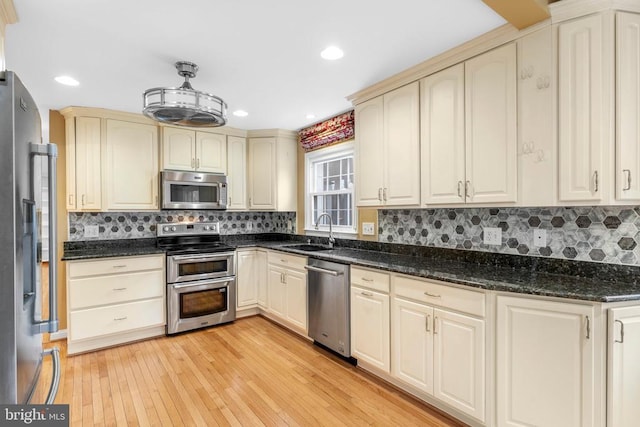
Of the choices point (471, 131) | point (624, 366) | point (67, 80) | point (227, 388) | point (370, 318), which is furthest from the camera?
point (67, 80)

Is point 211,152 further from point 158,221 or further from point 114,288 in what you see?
point 114,288

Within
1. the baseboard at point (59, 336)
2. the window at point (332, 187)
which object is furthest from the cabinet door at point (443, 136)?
the baseboard at point (59, 336)

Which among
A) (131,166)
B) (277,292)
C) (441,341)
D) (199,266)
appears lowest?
(277,292)

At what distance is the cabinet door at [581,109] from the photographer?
5.63 ft

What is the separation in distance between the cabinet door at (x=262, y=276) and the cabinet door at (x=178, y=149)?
1392 mm

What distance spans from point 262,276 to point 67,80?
109 inches

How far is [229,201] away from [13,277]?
11.1 feet

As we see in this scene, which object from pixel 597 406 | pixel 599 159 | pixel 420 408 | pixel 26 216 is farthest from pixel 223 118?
pixel 597 406

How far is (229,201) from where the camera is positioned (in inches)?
174

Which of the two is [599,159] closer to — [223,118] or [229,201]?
[223,118]

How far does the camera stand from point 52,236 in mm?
1326

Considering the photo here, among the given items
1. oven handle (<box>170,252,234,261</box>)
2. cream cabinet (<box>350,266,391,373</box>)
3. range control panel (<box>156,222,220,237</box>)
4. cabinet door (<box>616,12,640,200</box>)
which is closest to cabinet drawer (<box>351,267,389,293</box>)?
cream cabinet (<box>350,266,391,373</box>)

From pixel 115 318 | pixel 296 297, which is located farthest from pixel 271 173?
pixel 115 318

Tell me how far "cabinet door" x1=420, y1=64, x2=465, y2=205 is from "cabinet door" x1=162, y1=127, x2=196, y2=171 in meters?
2.83
